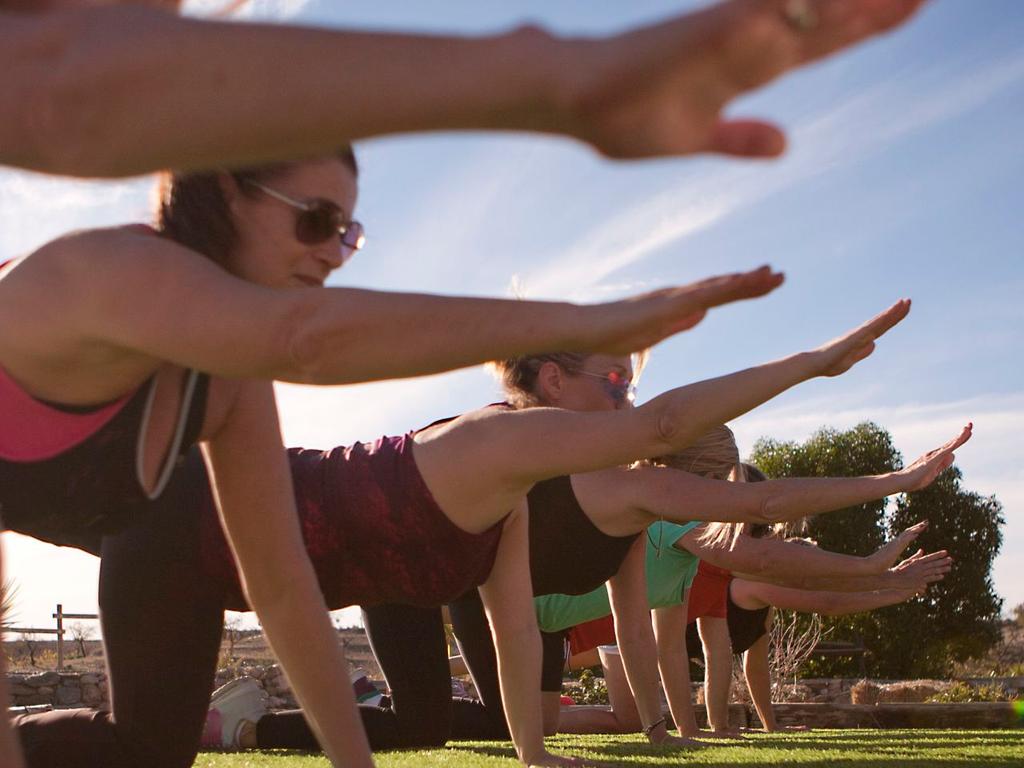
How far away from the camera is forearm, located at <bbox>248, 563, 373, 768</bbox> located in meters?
2.81

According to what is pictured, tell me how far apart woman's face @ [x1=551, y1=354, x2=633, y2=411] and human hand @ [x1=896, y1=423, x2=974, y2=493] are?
1.60 metres

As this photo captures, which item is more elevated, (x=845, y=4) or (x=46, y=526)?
(x=845, y=4)

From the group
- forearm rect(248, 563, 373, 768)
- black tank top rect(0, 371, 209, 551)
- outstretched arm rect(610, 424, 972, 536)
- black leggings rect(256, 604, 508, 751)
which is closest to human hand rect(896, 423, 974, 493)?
outstretched arm rect(610, 424, 972, 536)

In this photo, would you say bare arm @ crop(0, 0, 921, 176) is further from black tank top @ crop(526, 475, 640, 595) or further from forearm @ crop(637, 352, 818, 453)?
black tank top @ crop(526, 475, 640, 595)

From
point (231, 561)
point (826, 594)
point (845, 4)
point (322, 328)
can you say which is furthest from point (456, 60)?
point (826, 594)

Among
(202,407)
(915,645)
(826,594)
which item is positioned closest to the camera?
(202,407)

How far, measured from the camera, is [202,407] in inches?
99.9

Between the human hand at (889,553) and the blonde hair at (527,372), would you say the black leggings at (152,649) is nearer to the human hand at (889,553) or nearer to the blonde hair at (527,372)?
the blonde hair at (527,372)

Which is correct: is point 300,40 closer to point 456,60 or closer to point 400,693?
point 456,60

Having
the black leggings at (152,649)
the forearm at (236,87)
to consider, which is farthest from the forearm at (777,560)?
the forearm at (236,87)

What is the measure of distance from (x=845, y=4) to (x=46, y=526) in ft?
7.79

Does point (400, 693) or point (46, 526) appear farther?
point (400, 693)

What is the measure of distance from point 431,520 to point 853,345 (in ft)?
5.43

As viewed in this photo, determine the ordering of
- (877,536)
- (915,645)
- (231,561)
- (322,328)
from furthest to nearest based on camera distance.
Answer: (877,536), (915,645), (231,561), (322,328)
